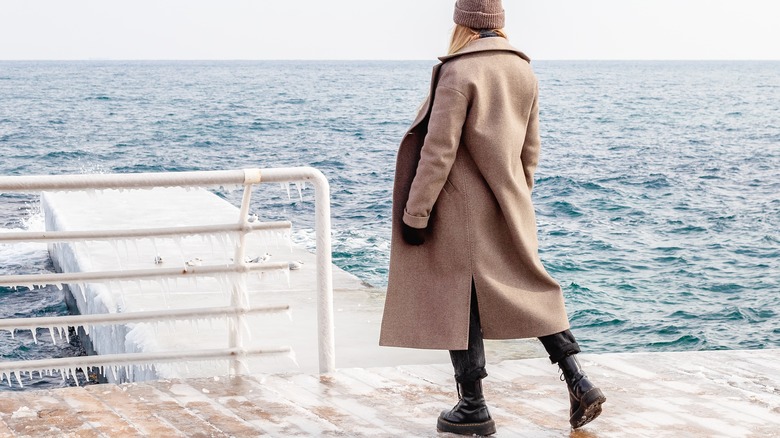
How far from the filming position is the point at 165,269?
189 inches

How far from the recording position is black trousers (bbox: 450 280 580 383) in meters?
4.21

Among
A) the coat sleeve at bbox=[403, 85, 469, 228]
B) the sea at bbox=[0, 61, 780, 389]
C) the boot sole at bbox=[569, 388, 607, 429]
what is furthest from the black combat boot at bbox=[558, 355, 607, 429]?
the sea at bbox=[0, 61, 780, 389]

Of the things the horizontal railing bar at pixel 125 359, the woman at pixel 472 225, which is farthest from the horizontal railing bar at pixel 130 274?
the woman at pixel 472 225

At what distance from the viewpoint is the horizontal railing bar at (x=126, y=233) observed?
4582 millimetres

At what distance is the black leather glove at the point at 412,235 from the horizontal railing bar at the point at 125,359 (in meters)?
1.21

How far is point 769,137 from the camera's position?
4731 cm

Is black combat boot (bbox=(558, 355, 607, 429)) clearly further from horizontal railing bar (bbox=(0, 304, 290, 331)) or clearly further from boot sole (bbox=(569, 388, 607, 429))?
horizontal railing bar (bbox=(0, 304, 290, 331))

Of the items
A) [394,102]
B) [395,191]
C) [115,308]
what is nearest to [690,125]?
[394,102]

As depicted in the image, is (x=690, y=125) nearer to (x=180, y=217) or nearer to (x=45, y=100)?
(x=180, y=217)

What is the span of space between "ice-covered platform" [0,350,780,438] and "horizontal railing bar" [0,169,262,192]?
1.03m

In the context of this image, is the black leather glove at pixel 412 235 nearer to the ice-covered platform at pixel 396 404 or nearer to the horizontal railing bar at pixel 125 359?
the ice-covered platform at pixel 396 404
